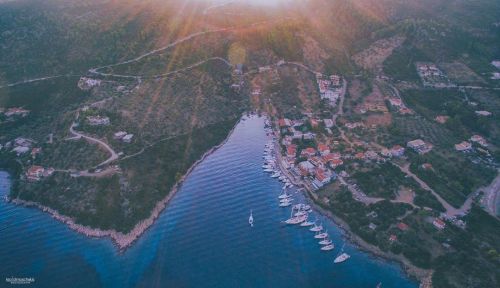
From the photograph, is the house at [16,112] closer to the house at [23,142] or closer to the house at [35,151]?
the house at [23,142]

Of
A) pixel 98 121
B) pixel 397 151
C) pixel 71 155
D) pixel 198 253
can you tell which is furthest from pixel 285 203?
pixel 98 121

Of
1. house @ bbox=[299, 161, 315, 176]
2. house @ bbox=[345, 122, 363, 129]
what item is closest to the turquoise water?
house @ bbox=[299, 161, 315, 176]

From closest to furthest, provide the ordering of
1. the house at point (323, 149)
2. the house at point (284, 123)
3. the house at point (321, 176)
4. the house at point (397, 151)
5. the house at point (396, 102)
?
the house at point (321, 176)
the house at point (397, 151)
the house at point (323, 149)
the house at point (284, 123)
the house at point (396, 102)

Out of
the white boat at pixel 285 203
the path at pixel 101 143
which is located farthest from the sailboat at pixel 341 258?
the path at pixel 101 143

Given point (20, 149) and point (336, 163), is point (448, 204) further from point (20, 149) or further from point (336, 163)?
point (20, 149)

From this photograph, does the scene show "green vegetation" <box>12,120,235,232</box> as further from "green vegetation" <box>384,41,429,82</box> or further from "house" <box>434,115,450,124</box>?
"green vegetation" <box>384,41,429,82</box>

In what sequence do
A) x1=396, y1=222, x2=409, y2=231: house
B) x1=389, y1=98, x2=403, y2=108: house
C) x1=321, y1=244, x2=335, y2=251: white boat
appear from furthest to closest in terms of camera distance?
1. x1=389, y1=98, x2=403, y2=108: house
2. x1=396, y1=222, x2=409, y2=231: house
3. x1=321, y1=244, x2=335, y2=251: white boat
